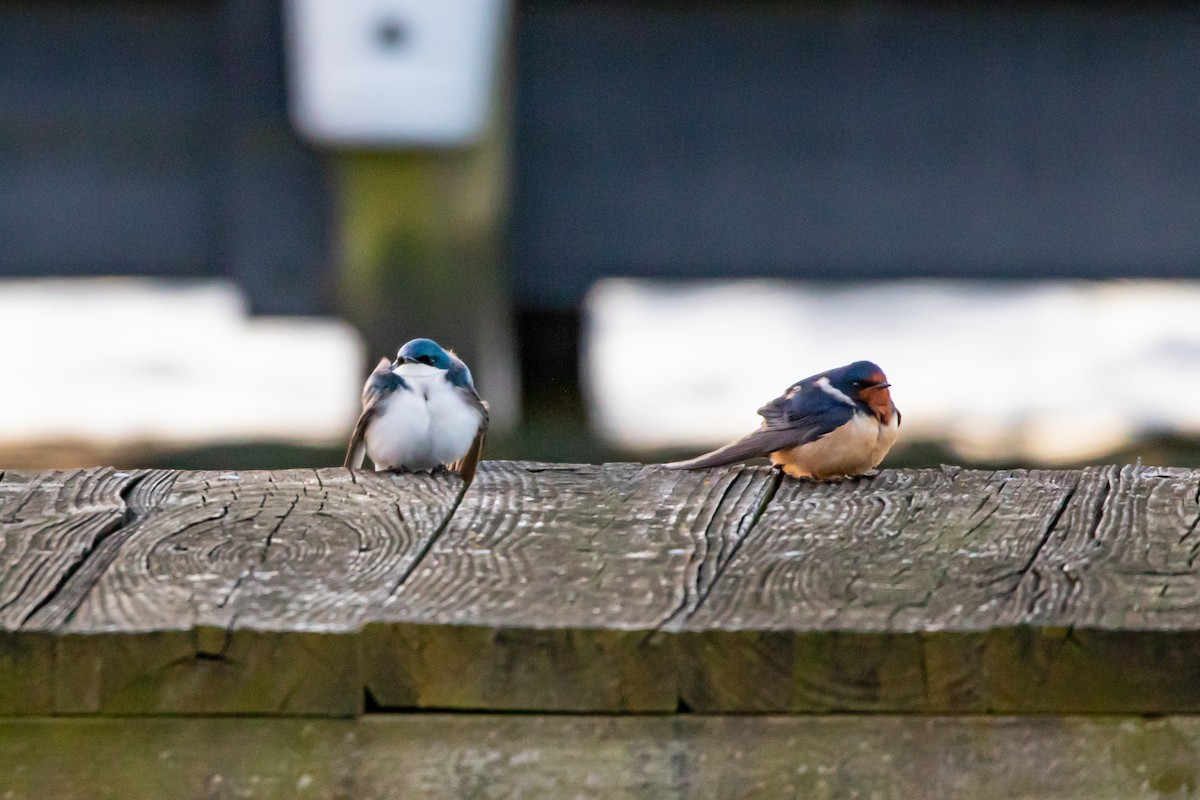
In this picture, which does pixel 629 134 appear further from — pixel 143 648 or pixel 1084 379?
pixel 143 648

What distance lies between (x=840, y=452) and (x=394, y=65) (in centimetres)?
366

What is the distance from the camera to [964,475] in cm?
207

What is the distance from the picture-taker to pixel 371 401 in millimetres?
A: 3516


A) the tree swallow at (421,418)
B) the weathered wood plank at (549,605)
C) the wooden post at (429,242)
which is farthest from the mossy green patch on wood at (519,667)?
the wooden post at (429,242)

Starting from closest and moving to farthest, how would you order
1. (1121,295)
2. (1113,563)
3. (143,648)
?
1. (143,648)
2. (1113,563)
3. (1121,295)

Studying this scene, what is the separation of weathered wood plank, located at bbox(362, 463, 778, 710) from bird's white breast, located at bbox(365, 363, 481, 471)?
1518 millimetres

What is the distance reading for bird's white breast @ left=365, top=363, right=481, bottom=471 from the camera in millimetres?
3395

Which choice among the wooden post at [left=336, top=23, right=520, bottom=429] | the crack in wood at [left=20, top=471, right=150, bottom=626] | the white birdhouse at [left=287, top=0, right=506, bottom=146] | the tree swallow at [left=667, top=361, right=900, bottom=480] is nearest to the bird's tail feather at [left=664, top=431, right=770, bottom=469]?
the tree swallow at [left=667, top=361, right=900, bottom=480]

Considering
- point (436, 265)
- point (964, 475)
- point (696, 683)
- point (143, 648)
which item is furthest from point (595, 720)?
point (436, 265)

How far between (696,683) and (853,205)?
5.89 meters

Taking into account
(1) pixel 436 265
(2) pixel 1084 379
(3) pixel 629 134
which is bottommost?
(2) pixel 1084 379

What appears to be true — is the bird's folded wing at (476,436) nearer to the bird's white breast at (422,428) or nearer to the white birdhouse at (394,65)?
the bird's white breast at (422,428)

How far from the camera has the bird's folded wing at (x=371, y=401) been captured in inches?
138

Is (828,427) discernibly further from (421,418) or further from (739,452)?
(421,418)
